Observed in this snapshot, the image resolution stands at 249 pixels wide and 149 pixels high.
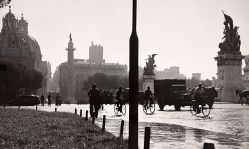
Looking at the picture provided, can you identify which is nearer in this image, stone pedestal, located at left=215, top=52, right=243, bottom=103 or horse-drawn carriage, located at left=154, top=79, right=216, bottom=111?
horse-drawn carriage, located at left=154, top=79, right=216, bottom=111

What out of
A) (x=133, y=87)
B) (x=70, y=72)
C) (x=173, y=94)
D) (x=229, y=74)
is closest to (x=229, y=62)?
(x=229, y=74)

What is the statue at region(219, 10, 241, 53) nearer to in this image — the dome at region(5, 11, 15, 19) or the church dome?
the church dome

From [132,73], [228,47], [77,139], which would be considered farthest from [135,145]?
[228,47]

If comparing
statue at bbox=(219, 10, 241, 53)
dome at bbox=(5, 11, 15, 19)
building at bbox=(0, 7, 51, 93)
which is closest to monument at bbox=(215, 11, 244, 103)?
statue at bbox=(219, 10, 241, 53)

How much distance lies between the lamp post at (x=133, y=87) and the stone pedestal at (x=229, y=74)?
61304 millimetres

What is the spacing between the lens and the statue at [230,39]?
231ft

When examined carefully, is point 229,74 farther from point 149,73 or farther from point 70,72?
point 70,72

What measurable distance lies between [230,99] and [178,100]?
3504 centimetres

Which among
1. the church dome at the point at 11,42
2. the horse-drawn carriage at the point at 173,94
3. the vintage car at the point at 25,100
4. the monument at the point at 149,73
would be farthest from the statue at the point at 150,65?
the church dome at the point at 11,42

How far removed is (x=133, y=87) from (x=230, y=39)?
6278 centimetres

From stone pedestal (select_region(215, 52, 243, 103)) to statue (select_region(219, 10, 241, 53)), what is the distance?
921mm

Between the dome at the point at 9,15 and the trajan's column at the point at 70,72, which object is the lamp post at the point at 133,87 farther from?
the dome at the point at 9,15

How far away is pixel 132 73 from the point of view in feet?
34.1

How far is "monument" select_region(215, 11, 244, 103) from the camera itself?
231 feet
